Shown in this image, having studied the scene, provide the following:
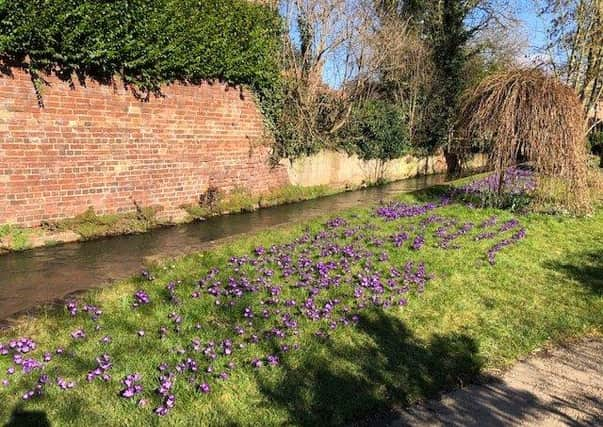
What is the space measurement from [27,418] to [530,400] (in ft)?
11.5

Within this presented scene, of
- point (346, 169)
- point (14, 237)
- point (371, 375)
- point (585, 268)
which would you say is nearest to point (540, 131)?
point (585, 268)

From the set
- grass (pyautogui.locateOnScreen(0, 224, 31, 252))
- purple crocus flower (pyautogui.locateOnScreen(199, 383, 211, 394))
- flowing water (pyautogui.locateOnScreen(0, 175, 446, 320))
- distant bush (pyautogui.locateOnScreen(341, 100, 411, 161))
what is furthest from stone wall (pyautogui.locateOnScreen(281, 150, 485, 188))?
purple crocus flower (pyautogui.locateOnScreen(199, 383, 211, 394))

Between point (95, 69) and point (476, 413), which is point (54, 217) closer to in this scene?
point (95, 69)

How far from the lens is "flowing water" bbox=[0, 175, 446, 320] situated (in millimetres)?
5859

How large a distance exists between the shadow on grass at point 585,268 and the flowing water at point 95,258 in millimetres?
4877

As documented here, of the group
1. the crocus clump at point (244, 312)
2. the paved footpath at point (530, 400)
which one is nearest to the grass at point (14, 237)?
the crocus clump at point (244, 312)

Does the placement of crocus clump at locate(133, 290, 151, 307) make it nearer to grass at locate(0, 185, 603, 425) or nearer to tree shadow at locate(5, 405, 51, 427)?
grass at locate(0, 185, 603, 425)

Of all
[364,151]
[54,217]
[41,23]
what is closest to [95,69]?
[41,23]

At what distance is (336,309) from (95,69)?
681cm

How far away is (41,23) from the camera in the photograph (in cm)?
733

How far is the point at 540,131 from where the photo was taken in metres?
8.84

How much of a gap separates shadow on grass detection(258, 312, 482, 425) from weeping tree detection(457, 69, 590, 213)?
5.88 metres

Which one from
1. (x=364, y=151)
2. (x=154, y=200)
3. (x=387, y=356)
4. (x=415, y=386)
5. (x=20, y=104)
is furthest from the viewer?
(x=364, y=151)

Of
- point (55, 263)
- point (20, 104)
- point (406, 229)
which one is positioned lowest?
point (55, 263)
